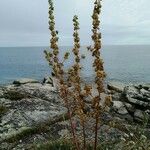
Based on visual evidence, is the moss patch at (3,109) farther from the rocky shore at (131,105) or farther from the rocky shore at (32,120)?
the rocky shore at (131,105)

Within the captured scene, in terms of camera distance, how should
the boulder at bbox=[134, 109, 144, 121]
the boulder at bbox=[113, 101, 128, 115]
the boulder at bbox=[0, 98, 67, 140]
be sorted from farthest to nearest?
the boulder at bbox=[113, 101, 128, 115], the boulder at bbox=[134, 109, 144, 121], the boulder at bbox=[0, 98, 67, 140]

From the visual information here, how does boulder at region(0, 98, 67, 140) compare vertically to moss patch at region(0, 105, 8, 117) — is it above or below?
below

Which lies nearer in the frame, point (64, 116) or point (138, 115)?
point (64, 116)

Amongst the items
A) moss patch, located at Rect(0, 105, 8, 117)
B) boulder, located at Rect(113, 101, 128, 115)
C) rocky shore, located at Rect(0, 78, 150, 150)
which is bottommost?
boulder, located at Rect(113, 101, 128, 115)

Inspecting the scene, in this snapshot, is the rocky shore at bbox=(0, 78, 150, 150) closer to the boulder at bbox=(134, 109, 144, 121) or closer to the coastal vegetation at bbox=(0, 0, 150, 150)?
the coastal vegetation at bbox=(0, 0, 150, 150)

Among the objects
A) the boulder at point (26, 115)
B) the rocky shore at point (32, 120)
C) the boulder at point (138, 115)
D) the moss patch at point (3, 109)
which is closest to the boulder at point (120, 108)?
the boulder at point (138, 115)

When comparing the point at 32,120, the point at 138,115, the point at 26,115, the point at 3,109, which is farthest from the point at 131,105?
the point at 3,109

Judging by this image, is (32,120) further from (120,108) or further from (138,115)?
(120,108)

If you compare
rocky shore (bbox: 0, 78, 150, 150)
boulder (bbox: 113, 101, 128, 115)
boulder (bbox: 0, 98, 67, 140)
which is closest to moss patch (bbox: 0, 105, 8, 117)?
rocky shore (bbox: 0, 78, 150, 150)

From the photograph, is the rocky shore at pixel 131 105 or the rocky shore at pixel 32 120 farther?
the rocky shore at pixel 131 105

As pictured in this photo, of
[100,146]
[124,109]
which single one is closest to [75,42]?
[100,146]

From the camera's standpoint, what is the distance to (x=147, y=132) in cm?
1559

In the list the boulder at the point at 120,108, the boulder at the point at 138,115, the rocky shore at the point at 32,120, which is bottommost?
the boulder at the point at 138,115

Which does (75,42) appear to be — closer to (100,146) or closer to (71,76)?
(71,76)
